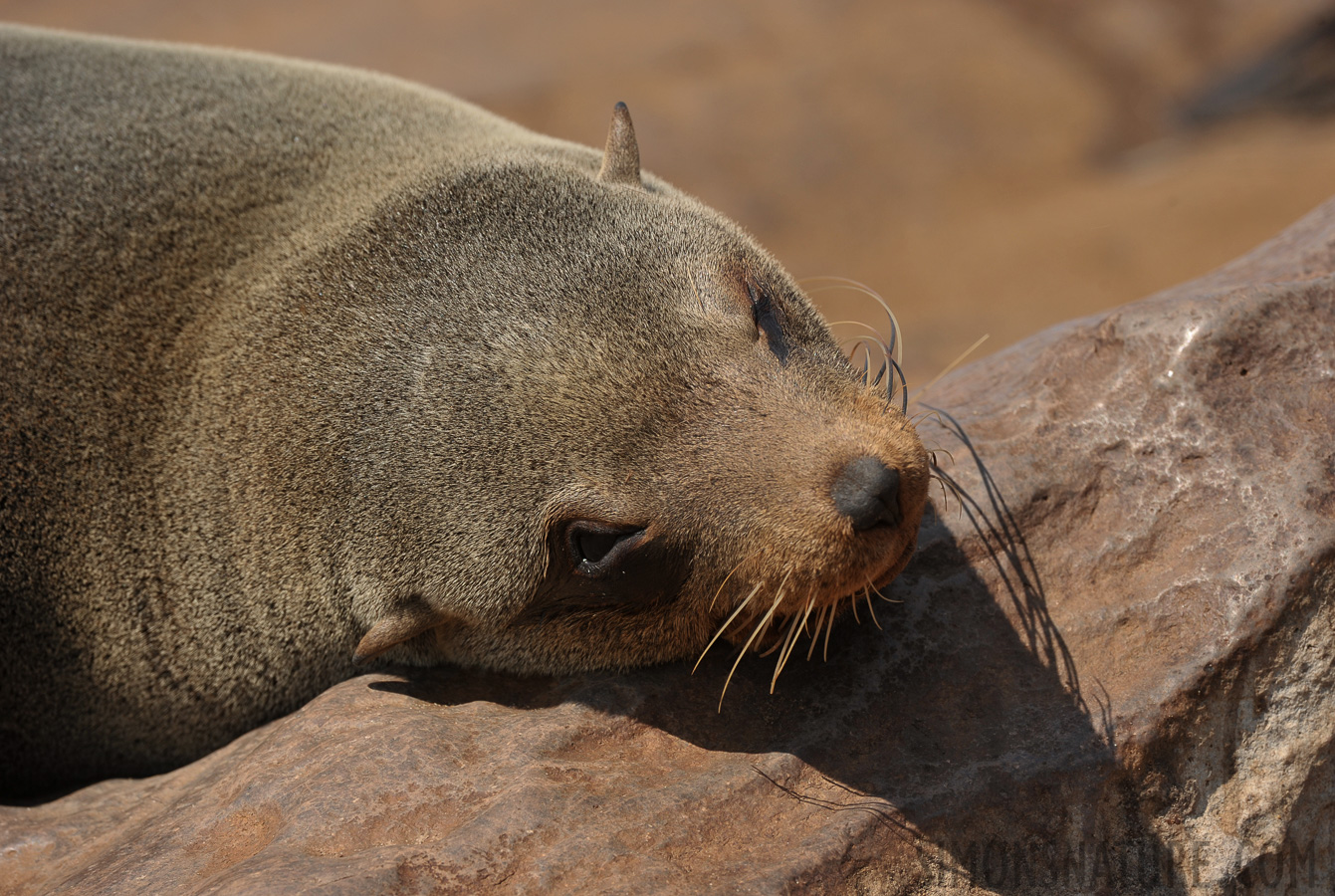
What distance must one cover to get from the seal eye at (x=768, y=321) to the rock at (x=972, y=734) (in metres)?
0.84

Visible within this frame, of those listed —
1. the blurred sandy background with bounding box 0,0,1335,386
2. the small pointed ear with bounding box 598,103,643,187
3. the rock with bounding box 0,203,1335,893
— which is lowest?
the rock with bounding box 0,203,1335,893

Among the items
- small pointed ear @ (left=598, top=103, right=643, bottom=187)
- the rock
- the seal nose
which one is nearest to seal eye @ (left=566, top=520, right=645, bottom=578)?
the rock

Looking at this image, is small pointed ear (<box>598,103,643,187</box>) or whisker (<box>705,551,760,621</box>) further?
small pointed ear (<box>598,103,643,187</box>)

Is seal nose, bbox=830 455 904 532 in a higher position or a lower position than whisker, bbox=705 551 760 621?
higher

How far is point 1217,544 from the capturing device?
10.6 ft

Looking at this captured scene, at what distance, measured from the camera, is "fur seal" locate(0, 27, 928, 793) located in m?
2.96

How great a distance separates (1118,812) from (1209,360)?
1.53 m

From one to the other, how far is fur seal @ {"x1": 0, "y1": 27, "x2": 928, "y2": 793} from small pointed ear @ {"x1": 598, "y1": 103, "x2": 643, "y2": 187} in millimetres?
13

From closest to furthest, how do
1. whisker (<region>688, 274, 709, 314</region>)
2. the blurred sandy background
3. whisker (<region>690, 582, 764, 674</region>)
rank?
whisker (<region>690, 582, 764, 674</region>) → whisker (<region>688, 274, 709, 314</region>) → the blurred sandy background

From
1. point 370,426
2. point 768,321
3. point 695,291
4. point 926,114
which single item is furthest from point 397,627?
point 926,114

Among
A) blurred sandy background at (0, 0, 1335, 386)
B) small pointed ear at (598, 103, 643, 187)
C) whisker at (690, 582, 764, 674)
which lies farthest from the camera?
blurred sandy background at (0, 0, 1335, 386)

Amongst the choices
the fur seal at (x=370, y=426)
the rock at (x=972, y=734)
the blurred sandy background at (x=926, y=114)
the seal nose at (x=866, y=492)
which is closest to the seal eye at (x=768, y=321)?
the fur seal at (x=370, y=426)

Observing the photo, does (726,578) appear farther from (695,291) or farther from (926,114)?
(926,114)

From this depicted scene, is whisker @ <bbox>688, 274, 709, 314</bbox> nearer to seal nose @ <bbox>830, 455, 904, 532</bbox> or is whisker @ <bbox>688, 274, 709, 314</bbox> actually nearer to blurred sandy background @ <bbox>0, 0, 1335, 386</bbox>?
seal nose @ <bbox>830, 455, 904, 532</bbox>
